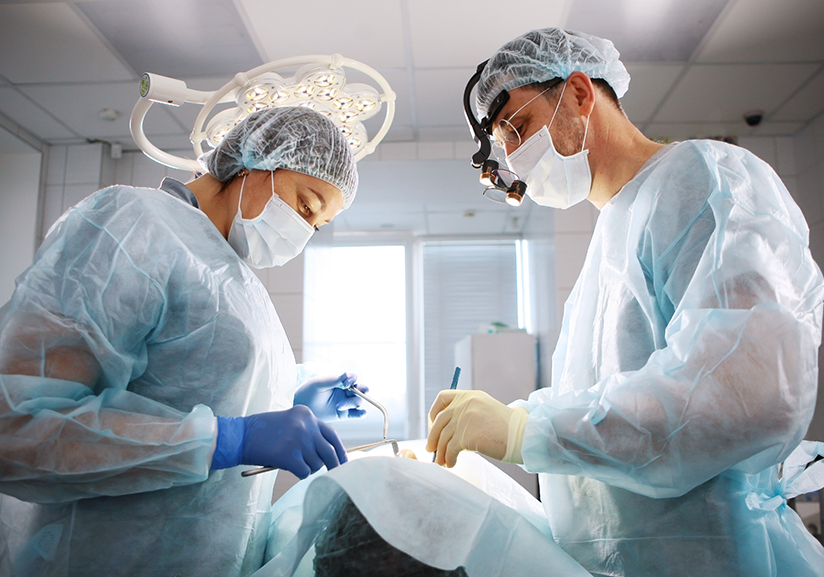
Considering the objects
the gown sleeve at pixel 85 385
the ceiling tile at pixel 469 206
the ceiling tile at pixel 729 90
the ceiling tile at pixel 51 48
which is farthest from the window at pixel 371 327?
the gown sleeve at pixel 85 385

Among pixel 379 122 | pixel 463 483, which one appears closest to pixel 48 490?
pixel 463 483

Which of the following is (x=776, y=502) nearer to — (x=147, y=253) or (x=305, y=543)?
(x=305, y=543)

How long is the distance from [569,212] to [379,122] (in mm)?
1214

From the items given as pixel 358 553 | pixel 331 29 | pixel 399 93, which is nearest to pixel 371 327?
pixel 399 93

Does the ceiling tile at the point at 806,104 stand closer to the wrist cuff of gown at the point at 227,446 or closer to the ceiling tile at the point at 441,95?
the ceiling tile at the point at 441,95

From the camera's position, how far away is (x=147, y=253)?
97 centimetres

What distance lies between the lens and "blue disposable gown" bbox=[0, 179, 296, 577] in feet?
2.71

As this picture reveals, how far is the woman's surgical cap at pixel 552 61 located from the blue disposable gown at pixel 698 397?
37cm

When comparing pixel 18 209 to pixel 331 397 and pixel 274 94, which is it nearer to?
pixel 274 94

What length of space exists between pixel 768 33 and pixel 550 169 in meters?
1.83

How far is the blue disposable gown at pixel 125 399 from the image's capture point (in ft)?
2.71

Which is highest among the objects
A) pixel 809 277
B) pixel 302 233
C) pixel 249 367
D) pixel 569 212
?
pixel 569 212

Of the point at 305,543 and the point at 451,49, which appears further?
the point at 451,49

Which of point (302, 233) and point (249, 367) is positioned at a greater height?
point (302, 233)
